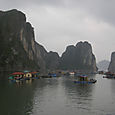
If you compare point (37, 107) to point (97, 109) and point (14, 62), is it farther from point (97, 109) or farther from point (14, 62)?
point (14, 62)

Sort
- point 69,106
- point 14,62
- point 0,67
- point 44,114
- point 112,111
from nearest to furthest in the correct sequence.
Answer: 1. point 44,114
2. point 112,111
3. point 69,106
4. point 0,67
5. point 14,62

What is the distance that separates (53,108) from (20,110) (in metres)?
6.22

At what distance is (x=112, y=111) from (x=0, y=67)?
15623 cm

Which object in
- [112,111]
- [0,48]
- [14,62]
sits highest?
[0,48]

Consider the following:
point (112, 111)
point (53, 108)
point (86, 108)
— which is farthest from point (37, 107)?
point (112, 111)

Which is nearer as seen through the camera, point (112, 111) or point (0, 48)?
point (112, 111)

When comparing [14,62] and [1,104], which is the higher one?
[14,62]

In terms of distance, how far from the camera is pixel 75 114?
108 feet

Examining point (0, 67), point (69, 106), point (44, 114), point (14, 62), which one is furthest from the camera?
point (14, 62)

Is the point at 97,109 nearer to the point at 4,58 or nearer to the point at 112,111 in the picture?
the point at 112,111

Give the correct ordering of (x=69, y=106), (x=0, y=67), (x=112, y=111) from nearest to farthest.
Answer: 1. (x=112, y=111)
2. (x=69, y=106)
3. (x=0, y=67)

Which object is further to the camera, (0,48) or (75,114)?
(0,48)

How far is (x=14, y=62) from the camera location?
196875 mm

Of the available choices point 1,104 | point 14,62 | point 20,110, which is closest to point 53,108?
point 20,110
